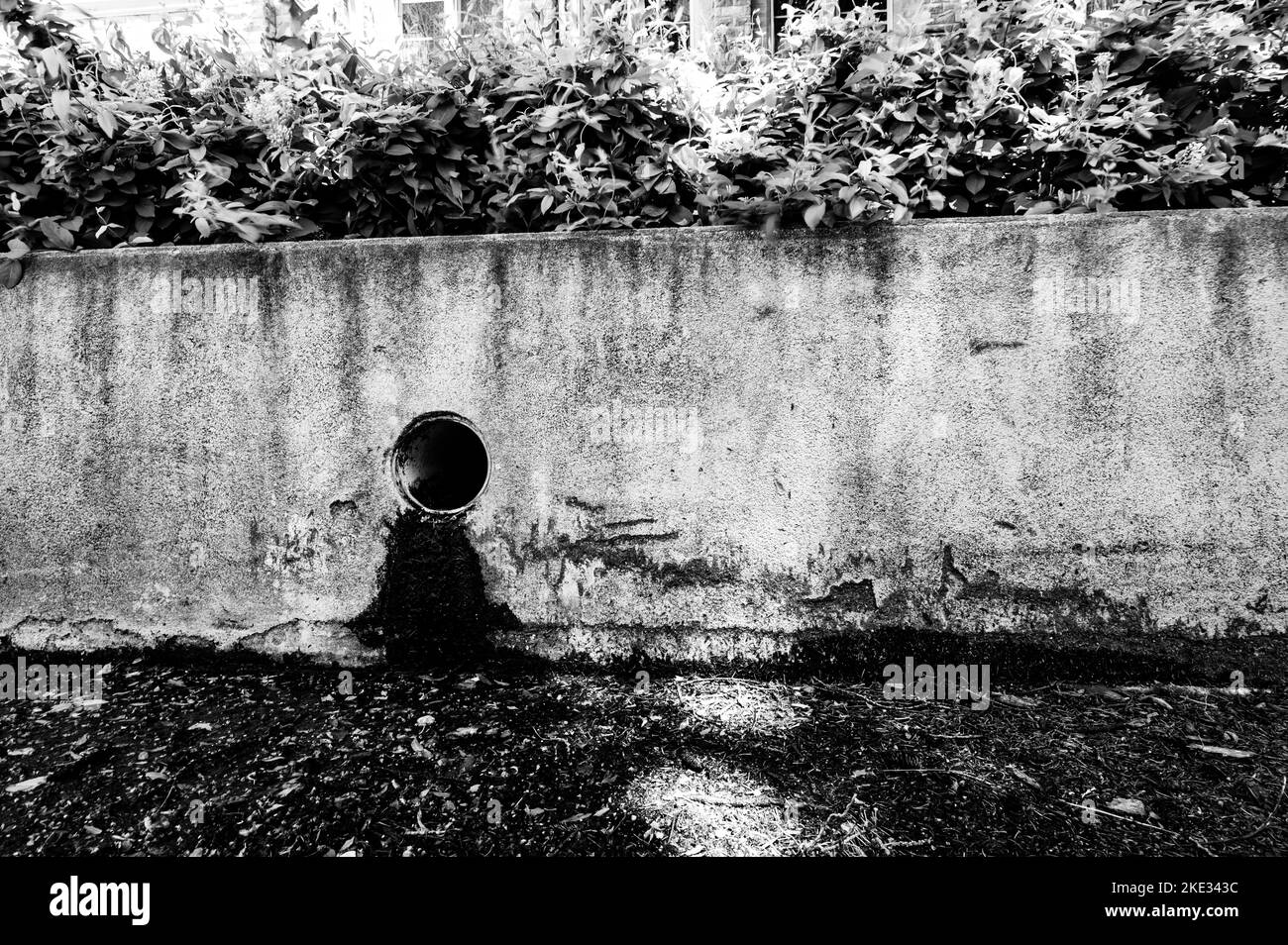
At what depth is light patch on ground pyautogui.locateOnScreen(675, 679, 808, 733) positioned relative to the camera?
253cm

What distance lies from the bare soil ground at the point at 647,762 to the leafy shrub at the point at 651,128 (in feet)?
5.75

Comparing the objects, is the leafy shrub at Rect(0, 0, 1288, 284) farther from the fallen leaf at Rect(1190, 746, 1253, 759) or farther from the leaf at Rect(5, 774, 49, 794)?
the leaf at Rect(5, 774, 49, 794)

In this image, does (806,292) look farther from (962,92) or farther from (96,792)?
(96,792)

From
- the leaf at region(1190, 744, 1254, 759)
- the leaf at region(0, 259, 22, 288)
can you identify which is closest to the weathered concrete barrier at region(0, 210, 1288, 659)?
the leaf at region(0, 259, 22, 288)

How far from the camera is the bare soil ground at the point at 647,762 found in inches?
79.7

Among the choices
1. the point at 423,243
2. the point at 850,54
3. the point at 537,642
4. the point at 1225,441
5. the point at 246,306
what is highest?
the point at 850,54

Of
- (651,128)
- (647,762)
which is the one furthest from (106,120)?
(647,762)

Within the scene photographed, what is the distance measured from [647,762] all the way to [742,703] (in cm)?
47

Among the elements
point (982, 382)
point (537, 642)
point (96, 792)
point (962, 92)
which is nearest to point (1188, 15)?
point (962, 92)

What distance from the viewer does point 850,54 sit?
2.86 m

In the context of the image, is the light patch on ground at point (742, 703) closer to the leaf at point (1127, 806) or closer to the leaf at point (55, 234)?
the leaf at point (1127, 806)

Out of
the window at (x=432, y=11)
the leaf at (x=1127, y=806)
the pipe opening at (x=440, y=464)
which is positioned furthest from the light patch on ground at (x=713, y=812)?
the window at (x=432, y=11)
